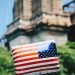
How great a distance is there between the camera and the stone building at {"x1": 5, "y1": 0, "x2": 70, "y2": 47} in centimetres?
3700

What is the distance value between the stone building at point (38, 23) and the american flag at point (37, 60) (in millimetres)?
9588

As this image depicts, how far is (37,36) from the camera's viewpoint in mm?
37688

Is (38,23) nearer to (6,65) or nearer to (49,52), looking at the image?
(6,65)

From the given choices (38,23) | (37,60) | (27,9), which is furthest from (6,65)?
(27,9)

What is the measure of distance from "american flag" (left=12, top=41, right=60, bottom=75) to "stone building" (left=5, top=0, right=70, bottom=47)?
9588 millimetres

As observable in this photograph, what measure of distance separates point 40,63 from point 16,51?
4.84ft

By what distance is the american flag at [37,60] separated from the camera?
25.6 m

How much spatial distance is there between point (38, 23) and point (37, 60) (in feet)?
37.6

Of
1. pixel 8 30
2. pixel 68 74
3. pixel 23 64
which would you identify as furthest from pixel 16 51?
pixel 8 30

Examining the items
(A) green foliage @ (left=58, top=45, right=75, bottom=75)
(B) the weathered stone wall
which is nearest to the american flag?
(A) green foliage @ (left=58, top=45, right=75, bottom=75)

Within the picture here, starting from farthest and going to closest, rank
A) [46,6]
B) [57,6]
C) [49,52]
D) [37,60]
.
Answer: [57,6], [46,6], [49,52], [37,60]

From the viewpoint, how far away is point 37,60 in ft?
84.5

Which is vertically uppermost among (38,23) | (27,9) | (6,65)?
(27,9)

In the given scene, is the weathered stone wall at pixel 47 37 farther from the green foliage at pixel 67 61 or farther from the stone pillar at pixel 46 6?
the green foliage at pixel 67 61
